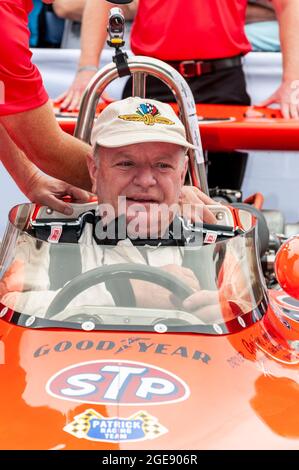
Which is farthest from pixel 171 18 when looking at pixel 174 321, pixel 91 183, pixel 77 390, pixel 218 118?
pixel 77 390

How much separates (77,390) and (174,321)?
1.38 ft

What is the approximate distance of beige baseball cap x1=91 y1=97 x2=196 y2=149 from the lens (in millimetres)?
2885

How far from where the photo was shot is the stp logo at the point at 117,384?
7.16 feet

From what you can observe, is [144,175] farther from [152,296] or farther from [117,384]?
[117,384]

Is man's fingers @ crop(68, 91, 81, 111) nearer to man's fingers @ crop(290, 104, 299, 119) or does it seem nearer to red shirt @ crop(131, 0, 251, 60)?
red shirt @ crop(131, 0, 251, 60)

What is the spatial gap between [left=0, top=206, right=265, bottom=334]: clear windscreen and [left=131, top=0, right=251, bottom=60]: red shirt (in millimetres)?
2390

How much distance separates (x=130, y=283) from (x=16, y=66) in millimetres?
996

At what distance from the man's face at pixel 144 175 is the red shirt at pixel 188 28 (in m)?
2.21

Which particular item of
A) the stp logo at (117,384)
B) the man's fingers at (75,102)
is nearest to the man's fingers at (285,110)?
the man's fingers at (75,102)

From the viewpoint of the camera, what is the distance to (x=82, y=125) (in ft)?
12.1

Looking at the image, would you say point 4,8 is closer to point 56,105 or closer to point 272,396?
point 272,396

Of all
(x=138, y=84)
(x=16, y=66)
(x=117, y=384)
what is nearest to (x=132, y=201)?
(x=16, y=66)

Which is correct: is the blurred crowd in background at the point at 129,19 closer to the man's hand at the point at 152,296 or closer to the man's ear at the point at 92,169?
the man's ear at the point at 92,169

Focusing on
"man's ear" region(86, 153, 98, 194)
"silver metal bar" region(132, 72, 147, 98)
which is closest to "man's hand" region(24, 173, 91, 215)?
"man's ear" region(86, 153, 98, 194)
